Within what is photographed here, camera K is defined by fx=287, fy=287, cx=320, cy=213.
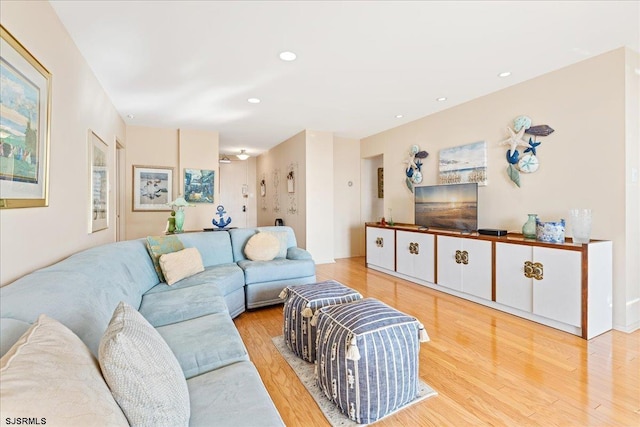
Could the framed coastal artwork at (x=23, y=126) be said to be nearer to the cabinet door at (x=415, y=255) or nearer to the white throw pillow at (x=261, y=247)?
the white throw pillow at (x=261, y=247)

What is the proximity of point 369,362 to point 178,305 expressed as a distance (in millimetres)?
1373

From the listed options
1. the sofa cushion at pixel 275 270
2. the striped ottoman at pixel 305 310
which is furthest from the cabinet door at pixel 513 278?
the sofa cushion at pixel 275 270

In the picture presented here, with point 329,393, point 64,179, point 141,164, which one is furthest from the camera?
point 141,164

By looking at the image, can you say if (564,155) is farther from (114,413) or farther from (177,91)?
(177,91)

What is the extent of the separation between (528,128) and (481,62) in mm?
996

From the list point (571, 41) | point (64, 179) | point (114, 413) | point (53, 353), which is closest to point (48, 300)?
point (53, 353)

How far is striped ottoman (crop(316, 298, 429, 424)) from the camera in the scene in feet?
4.92

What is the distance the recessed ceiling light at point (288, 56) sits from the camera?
8.52 feet

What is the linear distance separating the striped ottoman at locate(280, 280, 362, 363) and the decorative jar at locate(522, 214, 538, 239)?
2077mm

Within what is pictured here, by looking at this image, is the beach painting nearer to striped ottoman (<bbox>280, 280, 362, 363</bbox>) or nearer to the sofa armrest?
the sofa armrest

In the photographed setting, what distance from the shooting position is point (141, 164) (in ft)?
16.5

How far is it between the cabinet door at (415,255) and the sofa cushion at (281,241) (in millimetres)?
1798

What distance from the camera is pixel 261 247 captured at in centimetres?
342

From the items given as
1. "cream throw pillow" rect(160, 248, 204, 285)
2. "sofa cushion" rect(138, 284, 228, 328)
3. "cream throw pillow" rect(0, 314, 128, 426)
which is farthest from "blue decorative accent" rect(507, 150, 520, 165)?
"cream throw pillow" rect(0, 314, 128, 426)
